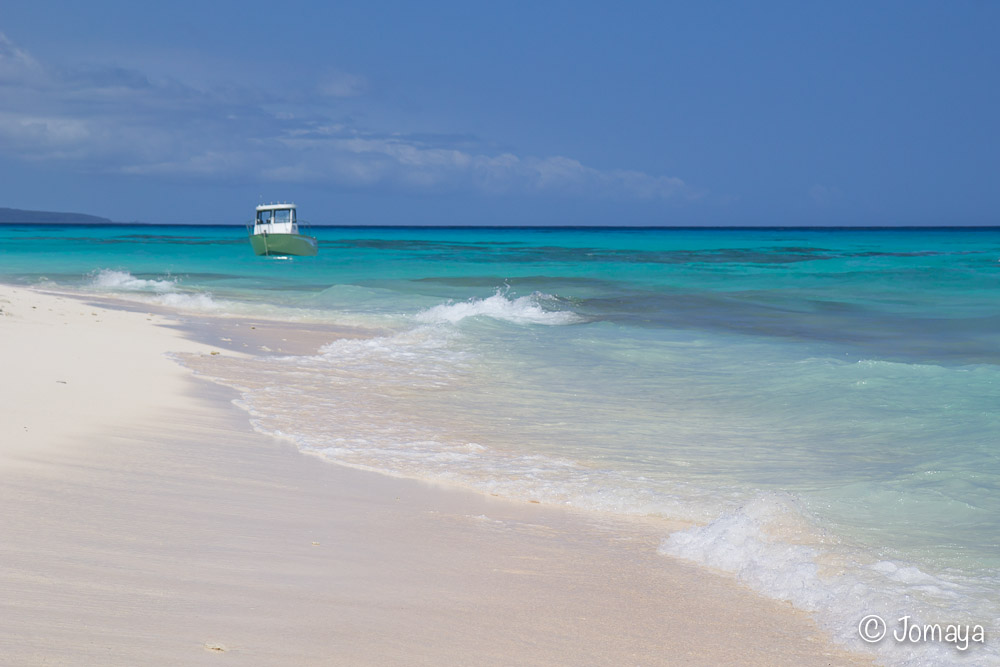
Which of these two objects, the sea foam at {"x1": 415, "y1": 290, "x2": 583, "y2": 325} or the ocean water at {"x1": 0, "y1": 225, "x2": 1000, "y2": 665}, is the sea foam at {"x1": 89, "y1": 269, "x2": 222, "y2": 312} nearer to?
the ocean water at {"x1": 0, "y1": 225, "x2": 1000, "y2": 665}

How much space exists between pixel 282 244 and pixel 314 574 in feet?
140

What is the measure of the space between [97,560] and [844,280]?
116 feet

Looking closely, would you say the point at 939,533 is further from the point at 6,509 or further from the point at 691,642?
the point at 6,509

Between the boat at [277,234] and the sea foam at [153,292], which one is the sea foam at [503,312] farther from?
the boat at [277,234]

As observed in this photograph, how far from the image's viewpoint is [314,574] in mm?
3799

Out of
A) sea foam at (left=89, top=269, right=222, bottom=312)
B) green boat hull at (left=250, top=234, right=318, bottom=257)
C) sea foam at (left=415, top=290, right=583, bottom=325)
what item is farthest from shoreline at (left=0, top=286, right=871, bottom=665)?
green boat hull at (left=250, top=234, right=318, bottom=257)

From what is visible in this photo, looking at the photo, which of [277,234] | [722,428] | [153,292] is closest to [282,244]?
[277,234]

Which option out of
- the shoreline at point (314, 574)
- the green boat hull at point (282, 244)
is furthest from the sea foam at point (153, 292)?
the shoreline at point (314, 574)

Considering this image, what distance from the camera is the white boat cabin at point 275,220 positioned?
4484cm

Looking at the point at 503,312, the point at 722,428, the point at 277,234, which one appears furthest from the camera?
the point at 277,234

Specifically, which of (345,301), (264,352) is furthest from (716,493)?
(345,301)

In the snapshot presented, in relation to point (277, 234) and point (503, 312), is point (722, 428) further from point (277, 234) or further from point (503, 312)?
point (277, 234)

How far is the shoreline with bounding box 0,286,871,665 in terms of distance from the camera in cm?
310

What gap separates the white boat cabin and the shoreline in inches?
1568
